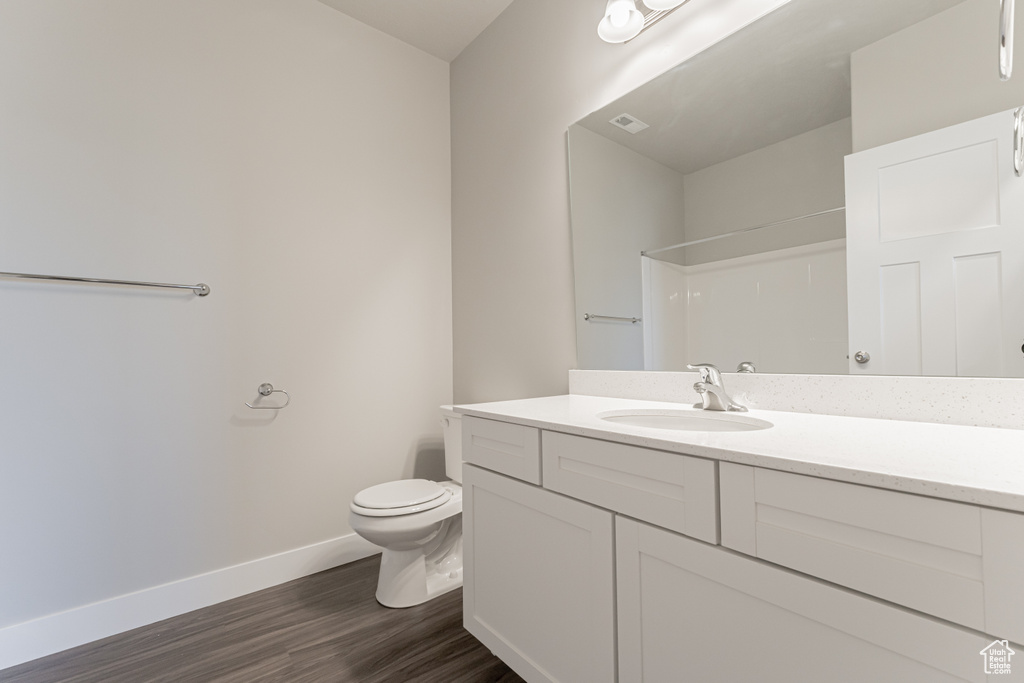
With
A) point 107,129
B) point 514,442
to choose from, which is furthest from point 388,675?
point 107,129

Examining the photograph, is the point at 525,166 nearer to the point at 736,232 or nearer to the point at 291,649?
the point at 736,232

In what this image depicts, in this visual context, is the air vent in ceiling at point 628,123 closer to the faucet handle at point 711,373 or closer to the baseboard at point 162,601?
the faucet handle at point 711,373

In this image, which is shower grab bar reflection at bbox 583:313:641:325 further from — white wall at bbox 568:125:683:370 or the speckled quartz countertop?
the speckled quartz countertop

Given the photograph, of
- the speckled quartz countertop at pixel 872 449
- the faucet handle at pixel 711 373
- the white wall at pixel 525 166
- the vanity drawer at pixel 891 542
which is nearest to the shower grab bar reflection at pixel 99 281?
the white wall at pixel 525 166

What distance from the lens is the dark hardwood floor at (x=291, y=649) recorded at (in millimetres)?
1362

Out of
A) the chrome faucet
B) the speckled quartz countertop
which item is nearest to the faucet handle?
the chrome faucet

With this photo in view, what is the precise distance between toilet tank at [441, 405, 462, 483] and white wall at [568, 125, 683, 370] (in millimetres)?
724

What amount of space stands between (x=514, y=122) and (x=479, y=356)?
1130 millimetres

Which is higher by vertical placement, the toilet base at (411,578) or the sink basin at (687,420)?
the sink basin at (687,420)

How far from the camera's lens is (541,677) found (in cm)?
111

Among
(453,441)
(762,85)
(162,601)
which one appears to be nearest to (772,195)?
(762,85)

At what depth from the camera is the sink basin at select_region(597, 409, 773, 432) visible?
1.16 m

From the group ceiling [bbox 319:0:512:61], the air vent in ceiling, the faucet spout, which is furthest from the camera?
ceiling [bbox 319:0:512:61]

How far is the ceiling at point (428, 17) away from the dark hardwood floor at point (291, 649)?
261 centimetres
